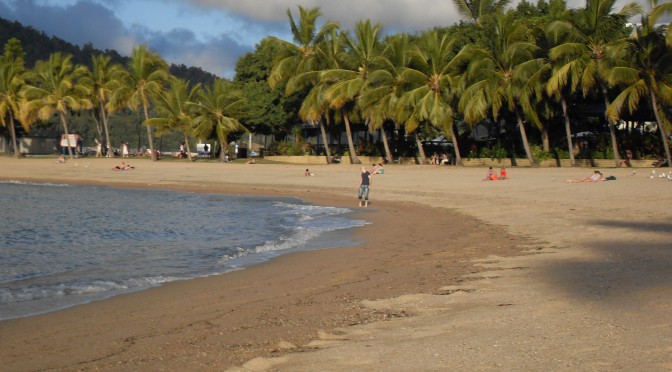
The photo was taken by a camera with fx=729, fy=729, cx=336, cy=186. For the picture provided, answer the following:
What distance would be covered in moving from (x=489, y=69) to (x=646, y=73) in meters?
7.75

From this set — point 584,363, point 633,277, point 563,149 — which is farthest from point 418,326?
point 563,149

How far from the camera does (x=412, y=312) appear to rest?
7.27 metres

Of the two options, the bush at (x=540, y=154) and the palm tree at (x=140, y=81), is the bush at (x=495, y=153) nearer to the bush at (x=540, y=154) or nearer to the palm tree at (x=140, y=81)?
the bush at (x=540, y=154)

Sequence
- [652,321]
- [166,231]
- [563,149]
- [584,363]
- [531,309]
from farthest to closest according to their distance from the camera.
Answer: [563,149] < [166,231] < [531,309] < [652,321] < [584,363]

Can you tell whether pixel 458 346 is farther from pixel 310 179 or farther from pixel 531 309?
pixel 310 179

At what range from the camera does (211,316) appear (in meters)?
7.62

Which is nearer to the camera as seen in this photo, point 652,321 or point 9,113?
point 652,321

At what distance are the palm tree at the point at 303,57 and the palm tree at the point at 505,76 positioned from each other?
37.3 feet

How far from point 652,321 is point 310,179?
1132 inches

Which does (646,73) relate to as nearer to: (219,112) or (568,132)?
(568,132)

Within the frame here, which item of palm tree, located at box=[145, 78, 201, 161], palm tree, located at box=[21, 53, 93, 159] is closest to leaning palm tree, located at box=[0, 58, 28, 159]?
palm tree, located at box=[21, 53, 93, 159]

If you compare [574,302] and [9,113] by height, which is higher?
[9,113]

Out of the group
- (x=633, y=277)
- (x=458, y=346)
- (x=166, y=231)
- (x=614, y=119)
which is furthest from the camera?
(x=614, y=119)

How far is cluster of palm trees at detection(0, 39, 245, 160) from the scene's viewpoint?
50719 millimetres
